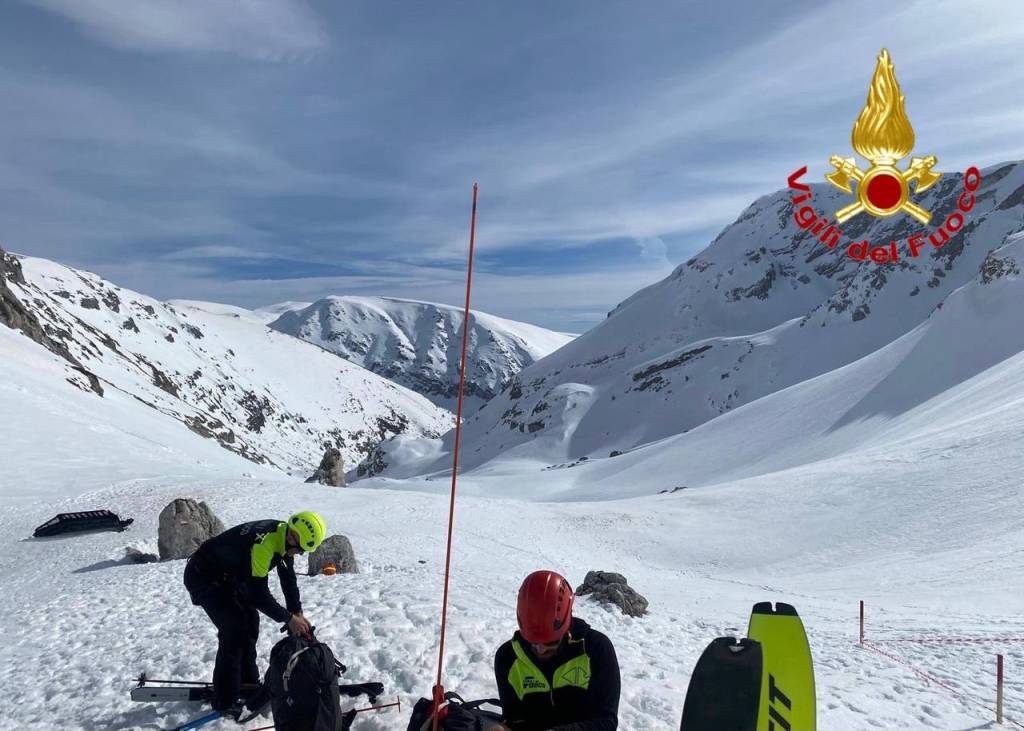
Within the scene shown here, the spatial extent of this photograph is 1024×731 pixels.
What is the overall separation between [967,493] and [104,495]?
3254cm

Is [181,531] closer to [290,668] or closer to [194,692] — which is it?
[194,692]

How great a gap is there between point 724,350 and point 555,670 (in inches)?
5079

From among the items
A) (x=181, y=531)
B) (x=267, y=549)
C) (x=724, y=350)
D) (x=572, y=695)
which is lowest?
(x=181, y=531)

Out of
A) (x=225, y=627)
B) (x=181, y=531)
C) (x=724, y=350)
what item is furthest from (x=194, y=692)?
(x=724, y=350)

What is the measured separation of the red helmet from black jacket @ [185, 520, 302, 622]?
12.0 feet

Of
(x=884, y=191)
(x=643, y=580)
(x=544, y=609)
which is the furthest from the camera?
(x=643, y=580)

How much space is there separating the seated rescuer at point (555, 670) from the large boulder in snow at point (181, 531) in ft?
45.0

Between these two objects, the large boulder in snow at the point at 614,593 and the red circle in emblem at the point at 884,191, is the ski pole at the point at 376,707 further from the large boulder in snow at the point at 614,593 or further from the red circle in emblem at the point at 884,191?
the red circle in emblem at the point at 884,191

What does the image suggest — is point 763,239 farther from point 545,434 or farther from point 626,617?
point 626,617

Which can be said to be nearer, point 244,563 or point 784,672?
point 784,672

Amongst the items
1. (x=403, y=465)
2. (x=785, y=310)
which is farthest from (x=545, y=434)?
(x=785, y=310)

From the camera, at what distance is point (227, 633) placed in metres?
7.26

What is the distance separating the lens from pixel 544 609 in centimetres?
453

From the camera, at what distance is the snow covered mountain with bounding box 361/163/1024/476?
113 metres
